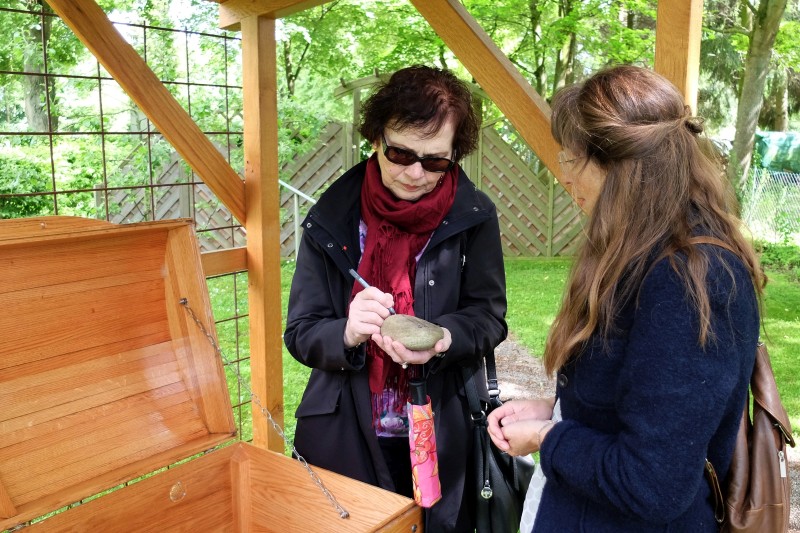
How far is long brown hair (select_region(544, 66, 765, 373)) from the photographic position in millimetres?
1064

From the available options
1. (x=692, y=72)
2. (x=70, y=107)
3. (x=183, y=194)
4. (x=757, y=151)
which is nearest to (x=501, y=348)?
(x=183, y=194)

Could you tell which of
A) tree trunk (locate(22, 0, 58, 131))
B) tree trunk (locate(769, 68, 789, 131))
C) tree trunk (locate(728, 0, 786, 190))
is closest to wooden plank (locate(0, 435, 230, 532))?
tree trunk (locate(22, 0, 58, 131))

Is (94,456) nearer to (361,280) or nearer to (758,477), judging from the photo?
(361,280)

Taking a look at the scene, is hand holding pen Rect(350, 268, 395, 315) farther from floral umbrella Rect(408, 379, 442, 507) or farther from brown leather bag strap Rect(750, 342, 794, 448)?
brown leather bag strap Rect(750, 342, 794, 448)

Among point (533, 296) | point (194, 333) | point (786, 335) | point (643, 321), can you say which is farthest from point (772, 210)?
point (643, 321)

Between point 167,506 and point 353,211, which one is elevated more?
point 353,211

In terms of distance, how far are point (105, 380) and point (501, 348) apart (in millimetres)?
4176

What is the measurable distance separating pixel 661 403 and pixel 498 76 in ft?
4.15

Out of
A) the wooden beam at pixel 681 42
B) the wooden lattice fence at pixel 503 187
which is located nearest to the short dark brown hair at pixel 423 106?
the wooden beam at pixel 681 42

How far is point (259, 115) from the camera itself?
267cm

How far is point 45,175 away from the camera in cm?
488

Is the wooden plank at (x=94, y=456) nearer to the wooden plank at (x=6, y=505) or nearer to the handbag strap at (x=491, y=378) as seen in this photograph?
the wooden plank at (x=6, y=505)

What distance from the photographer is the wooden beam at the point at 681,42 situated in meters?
1.52

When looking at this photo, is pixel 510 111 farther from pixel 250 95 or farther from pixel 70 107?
pixel 70 107
